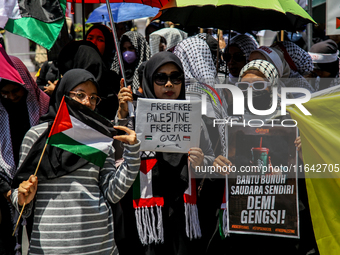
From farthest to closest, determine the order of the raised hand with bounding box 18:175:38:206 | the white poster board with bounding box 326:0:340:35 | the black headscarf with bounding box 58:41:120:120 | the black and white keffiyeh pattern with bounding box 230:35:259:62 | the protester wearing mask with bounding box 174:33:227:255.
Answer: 1. the black and white keffiyeh pattern with bounding box 230:35:259:62
2. the black headscarf with bounding box 58:41:120:120
3. the white poster board with bounding box 326:0:340:35
4. the protester wearing mask with bounding box 174:33:227:255
5. the raised hand with bounding box 18:175:38:206

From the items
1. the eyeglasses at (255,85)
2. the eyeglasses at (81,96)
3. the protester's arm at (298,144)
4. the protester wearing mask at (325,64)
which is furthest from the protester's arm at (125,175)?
the protester wearing mask at (325,64)

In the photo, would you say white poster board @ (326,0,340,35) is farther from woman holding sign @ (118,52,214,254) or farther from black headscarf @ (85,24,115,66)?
black headscarf @ (85,24,115,66)

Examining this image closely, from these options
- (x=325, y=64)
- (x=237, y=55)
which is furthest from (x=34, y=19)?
(x=325, y=64)

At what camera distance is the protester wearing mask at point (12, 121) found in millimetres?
3465

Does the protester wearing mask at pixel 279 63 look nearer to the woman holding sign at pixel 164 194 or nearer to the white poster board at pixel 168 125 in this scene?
the woman holding sign at pixel 164 194

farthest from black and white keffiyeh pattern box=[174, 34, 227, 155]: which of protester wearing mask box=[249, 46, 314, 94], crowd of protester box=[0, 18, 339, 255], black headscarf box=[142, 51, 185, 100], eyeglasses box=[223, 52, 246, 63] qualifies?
black headscarf box=[142, 51, 185, 100]

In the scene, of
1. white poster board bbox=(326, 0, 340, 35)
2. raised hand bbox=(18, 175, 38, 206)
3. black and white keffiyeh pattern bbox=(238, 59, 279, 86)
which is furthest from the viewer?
white poster board bbox=(326, 0, 340, 35)

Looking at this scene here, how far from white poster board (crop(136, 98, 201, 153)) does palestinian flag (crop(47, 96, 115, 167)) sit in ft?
0.94

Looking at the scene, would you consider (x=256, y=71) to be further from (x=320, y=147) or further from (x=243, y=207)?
(x=243, y=207)

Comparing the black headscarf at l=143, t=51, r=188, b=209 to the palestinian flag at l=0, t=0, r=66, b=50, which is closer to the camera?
the black headscarf at l=143, t=51, r=188, b=209

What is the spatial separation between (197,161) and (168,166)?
10.6 inches

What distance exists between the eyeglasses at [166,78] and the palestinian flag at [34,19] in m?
0.93

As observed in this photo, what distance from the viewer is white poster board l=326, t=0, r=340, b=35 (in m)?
4.17

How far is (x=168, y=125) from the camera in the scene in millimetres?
3299
